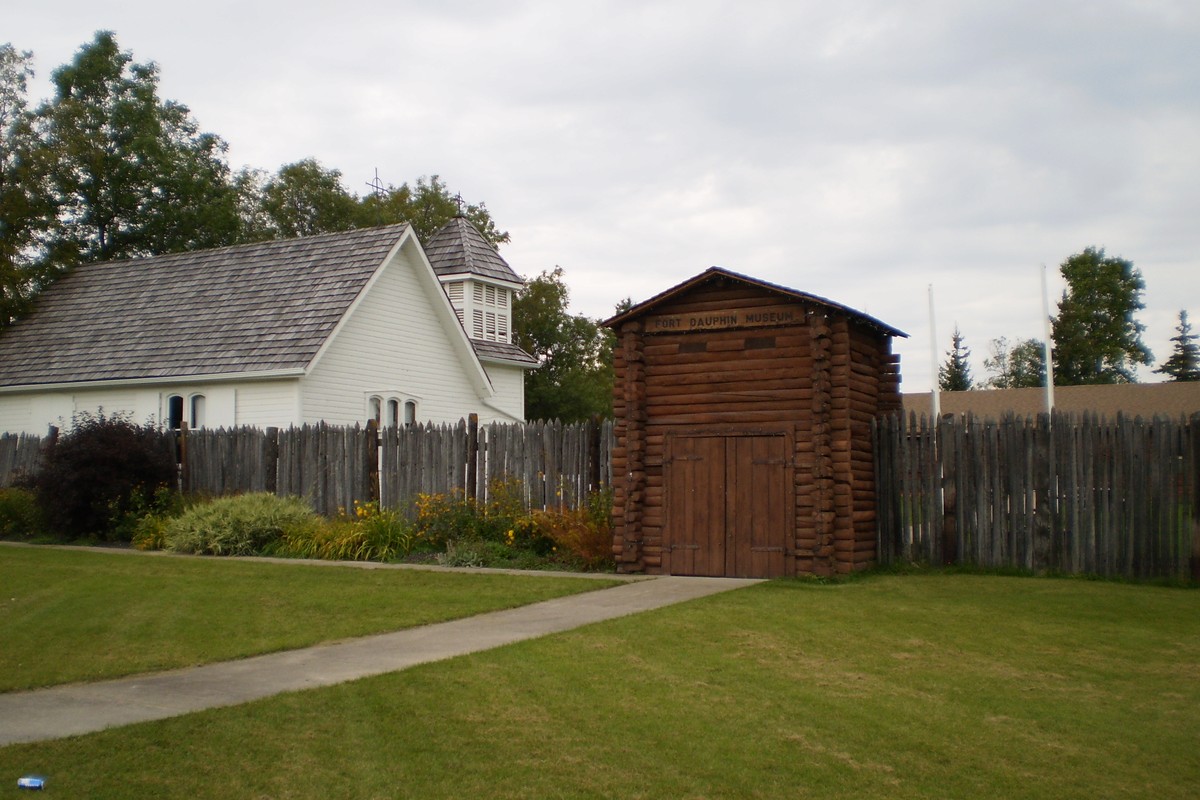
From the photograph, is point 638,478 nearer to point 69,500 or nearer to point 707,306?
point 707,306

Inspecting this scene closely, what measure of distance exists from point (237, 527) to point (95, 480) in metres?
4.02

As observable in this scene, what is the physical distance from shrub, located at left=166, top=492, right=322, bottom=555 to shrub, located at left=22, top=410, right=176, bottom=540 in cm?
230

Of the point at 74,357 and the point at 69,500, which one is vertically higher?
the point at 74,357

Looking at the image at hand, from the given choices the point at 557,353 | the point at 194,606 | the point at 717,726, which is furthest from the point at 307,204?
the point at 717,726

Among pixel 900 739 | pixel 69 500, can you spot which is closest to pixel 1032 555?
pixel 900 739

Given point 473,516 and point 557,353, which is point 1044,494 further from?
point 557,353

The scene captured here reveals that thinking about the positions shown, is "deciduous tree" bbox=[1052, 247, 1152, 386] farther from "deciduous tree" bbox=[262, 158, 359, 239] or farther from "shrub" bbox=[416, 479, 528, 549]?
"shrub" bbox=[416, 479, 528, 549]

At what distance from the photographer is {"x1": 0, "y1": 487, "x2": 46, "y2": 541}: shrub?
23438 mm

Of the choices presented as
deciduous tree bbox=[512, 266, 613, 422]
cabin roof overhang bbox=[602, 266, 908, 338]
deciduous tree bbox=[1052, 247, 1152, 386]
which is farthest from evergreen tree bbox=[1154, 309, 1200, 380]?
cabin roof overhang bbox=[602, 266, 908, 338]

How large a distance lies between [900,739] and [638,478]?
9.18 meters

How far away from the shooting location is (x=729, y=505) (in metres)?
15.7

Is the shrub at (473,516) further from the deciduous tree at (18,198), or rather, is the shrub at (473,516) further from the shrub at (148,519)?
the deciduous tree at (18,198)

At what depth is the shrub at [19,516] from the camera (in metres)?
23.4

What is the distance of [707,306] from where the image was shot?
1605 cm
